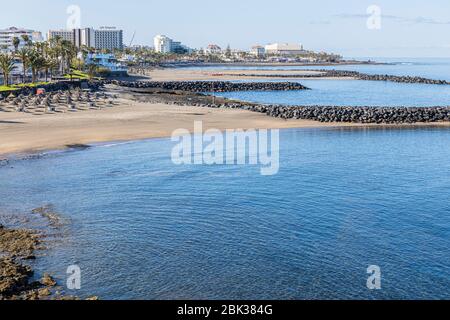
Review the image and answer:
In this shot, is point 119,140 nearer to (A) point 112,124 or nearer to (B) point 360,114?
(A) point 112,124

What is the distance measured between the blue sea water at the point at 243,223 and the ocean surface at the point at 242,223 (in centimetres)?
6

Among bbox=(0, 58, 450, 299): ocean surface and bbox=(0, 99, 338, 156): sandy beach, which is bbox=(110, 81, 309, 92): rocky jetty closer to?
bbox=(0, 99, 338, 156): sandy beach

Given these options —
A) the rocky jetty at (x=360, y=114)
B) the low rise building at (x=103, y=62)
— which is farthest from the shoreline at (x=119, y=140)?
the low rise building at (x=103, y=62)

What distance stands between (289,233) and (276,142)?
22.9 metres

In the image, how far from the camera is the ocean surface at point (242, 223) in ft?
60.3

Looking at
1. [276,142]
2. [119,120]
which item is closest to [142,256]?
[276,142]

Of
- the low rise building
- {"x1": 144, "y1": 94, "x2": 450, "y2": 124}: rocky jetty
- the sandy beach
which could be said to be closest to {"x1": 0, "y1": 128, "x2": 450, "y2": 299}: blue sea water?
the sandy beach

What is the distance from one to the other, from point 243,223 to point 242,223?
0.14 ft

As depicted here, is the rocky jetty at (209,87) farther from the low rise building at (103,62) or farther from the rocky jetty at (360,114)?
the rocky jetty at (360,114)

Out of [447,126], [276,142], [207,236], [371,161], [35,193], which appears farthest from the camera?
[447,126]

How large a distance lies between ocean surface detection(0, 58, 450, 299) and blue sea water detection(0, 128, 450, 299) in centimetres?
6

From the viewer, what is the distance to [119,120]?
5347cm

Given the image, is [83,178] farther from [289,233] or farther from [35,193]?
[289,233]

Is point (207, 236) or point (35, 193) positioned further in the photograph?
point (35, 193)
